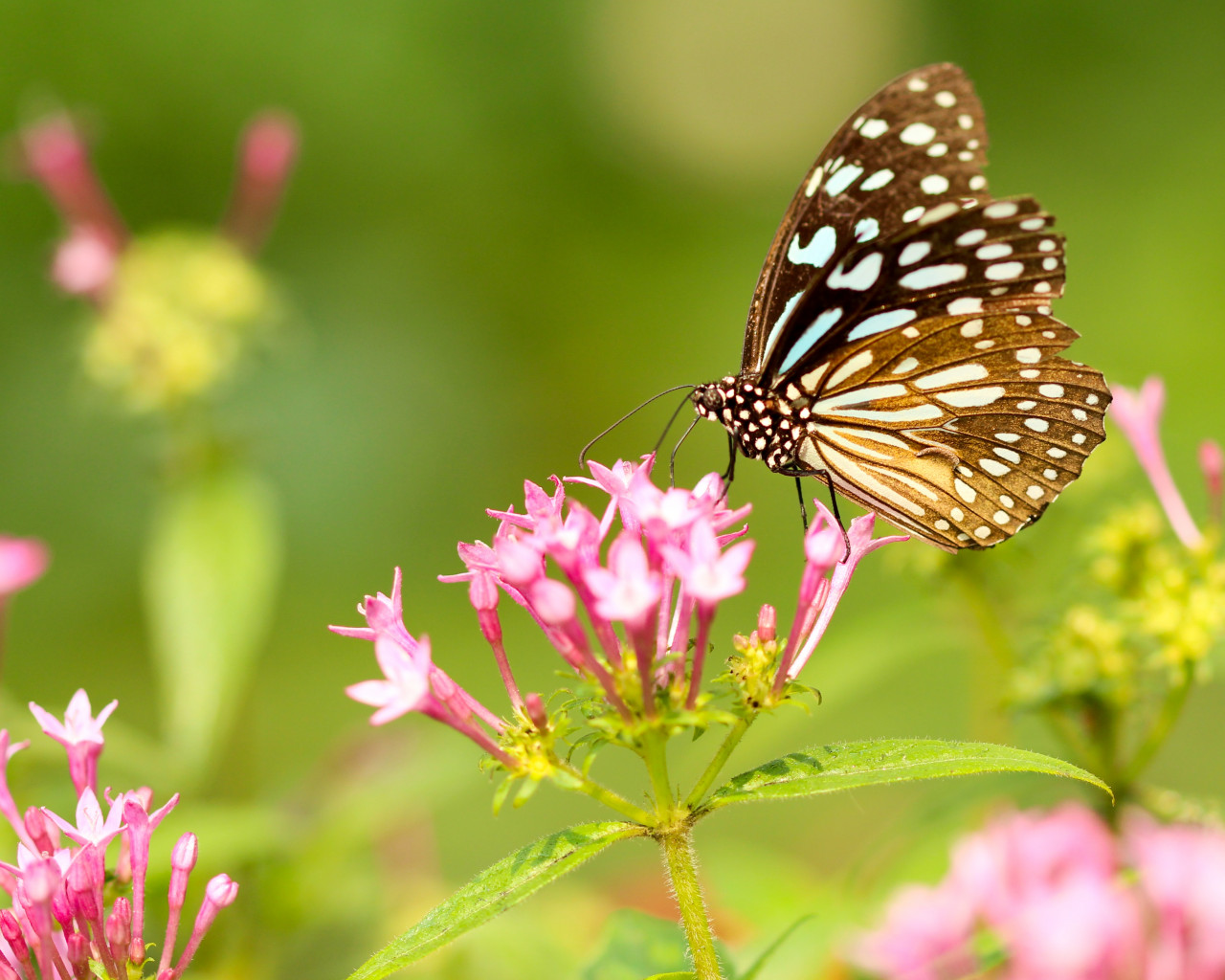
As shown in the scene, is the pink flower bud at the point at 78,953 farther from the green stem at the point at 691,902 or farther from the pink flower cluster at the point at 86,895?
the green stem at the point at 691,902

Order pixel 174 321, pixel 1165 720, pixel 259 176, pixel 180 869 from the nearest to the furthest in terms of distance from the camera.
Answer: pixel 180 869 < pixel 1165 720 < pixel 174 321 < pixel 259 176

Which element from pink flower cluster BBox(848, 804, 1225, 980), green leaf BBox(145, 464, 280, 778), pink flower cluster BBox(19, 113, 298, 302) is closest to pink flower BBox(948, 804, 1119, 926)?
pink flower cluster BBox(848, 804, 1225, 980)

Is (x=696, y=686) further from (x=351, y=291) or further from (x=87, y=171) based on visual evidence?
(x=351, y=291)

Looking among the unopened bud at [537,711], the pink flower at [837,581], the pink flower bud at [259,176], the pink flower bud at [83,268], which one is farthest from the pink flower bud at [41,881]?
the pink flower bud at [259,176]

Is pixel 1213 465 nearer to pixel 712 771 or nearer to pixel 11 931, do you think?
pixel 712 771

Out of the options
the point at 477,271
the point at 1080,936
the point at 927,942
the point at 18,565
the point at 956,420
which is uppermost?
the point at 477,271

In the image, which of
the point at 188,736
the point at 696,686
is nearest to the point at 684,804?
the point at 696,686

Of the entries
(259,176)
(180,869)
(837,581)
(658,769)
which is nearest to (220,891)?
(180,869)
